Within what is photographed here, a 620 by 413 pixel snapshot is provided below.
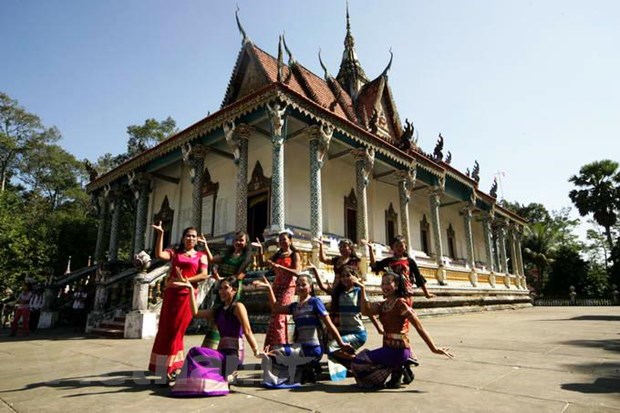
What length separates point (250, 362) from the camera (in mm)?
4410

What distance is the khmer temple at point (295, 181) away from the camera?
387 inches

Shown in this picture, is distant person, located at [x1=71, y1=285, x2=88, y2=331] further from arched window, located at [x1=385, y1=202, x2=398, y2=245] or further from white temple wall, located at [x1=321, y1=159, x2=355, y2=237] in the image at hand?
arched window, located at [x1=385, y1=202, x2=398, y2=245]

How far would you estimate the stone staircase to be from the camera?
751 centimetres

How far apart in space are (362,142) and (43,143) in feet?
100

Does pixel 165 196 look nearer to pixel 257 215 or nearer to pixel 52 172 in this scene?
pixel 257 215

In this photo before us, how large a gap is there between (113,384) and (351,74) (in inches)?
773

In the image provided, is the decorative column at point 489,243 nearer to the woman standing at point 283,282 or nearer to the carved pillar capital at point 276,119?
the carved pillar capital at point 276,119

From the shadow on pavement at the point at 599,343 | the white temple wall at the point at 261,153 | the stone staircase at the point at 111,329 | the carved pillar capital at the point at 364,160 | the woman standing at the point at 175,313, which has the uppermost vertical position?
the white temple wall at the point at 261,153

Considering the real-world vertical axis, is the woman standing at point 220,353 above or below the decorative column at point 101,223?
below

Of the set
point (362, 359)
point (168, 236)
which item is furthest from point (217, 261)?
point (168, 236)

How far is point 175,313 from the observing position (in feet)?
11.8

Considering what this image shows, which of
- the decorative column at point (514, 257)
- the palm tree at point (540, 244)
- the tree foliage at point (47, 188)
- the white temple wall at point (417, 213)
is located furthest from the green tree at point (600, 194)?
the tree foliage at point (47, 188)

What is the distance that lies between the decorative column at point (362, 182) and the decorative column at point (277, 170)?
120 inches

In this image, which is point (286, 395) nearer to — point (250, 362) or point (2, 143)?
point (250, 362)
